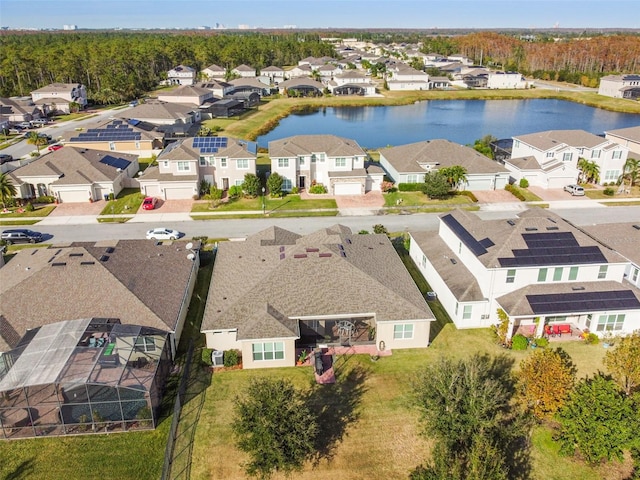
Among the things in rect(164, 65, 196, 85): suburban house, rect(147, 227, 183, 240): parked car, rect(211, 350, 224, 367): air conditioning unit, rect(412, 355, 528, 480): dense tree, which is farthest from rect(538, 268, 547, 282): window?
rect(164, 65, 196, 85): suburban house

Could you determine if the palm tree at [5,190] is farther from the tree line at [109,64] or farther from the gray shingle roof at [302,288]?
the tree line at [109,64]

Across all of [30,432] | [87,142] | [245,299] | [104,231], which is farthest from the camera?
[87,142]

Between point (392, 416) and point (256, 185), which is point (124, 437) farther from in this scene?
point (256, 185)

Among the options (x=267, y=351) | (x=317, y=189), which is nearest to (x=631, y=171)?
(x=317, y=189)

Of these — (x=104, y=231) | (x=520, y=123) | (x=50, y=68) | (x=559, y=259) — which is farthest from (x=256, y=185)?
(x=50, y=68)

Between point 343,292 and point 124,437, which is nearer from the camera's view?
point 124,437

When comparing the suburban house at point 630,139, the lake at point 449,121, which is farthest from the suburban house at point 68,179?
the suburban house at point 630,139

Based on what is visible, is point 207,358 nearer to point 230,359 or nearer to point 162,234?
point 230,359
